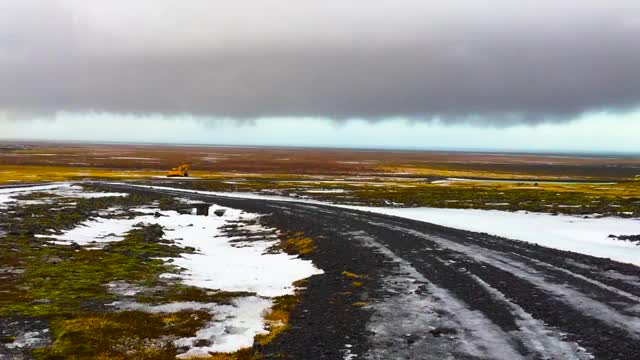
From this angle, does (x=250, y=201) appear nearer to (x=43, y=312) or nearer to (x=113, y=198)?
(x=113, y=198)

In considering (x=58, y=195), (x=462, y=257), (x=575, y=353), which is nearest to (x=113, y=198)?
(x=58, y=195)

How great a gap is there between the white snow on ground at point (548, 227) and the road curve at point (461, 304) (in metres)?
2.99

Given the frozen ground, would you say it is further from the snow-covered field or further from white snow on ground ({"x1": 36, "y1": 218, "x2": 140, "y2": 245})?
white snow on ground ({"x1": 36, "y1": 218, "x2": 140, "y2": 245})

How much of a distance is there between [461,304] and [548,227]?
26295 millimetres

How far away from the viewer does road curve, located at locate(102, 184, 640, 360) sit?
1430 cm

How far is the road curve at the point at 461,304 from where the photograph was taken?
1430cm

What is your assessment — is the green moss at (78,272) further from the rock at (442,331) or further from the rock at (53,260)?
the rock at (442,331)

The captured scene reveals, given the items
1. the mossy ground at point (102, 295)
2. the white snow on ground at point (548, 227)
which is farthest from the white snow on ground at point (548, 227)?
the mossy ground at point (102, 295)

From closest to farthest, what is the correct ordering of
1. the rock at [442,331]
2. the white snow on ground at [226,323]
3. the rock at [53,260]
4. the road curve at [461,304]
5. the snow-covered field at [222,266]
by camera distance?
the road curve at [461,304] < the white snow on ground at [226,323] < the rock at [442,331] < the snow-covered field at [222,266] < the rock at [53,260]

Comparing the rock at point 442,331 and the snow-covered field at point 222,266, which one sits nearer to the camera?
the rock at point 442,331

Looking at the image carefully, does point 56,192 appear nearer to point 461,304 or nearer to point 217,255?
point 217,255

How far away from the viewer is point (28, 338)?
1498 cm

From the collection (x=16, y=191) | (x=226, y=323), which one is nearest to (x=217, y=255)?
(x=226, y=323)

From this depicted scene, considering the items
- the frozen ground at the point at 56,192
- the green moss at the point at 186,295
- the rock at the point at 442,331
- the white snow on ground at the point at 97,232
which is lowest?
the frozen ground at the point at 56,192
